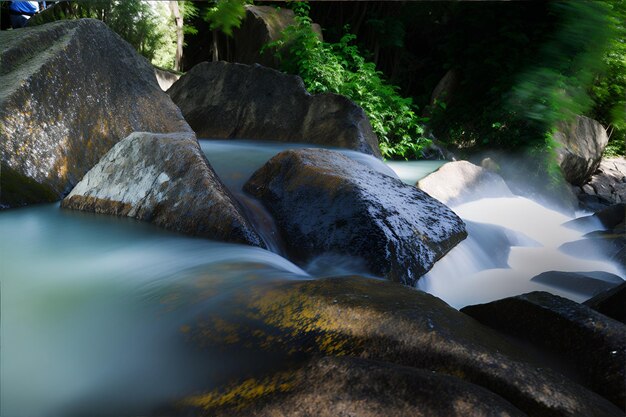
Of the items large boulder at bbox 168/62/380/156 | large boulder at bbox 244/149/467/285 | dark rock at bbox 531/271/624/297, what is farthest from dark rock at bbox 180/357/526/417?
large boulder at bbox 168/62/380/156

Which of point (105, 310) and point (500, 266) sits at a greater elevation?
point (105, 310)

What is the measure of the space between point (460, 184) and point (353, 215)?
13.2 feet

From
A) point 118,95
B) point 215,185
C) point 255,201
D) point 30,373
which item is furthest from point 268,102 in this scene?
point 30,373

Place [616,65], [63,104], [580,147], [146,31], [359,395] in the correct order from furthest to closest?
[146,31] → [580,147] → [63,104] → [616,65] → [359,395]

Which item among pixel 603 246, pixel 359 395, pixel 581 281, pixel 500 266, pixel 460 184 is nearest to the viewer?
pixel 359 395

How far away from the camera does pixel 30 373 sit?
5.73ft

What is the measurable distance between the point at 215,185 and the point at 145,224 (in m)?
0.56

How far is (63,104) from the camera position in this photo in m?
4.06

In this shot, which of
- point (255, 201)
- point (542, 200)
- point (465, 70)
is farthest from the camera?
point (465, 70)

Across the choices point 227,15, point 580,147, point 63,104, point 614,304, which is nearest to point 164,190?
point 63,104

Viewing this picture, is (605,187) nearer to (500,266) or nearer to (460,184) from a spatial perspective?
(460,184)

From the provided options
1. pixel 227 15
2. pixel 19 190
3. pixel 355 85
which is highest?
pixel 227 15

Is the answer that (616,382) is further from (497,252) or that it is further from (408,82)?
(408,82)

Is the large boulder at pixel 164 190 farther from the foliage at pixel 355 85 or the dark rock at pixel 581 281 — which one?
the foliage at pixel 355 85
